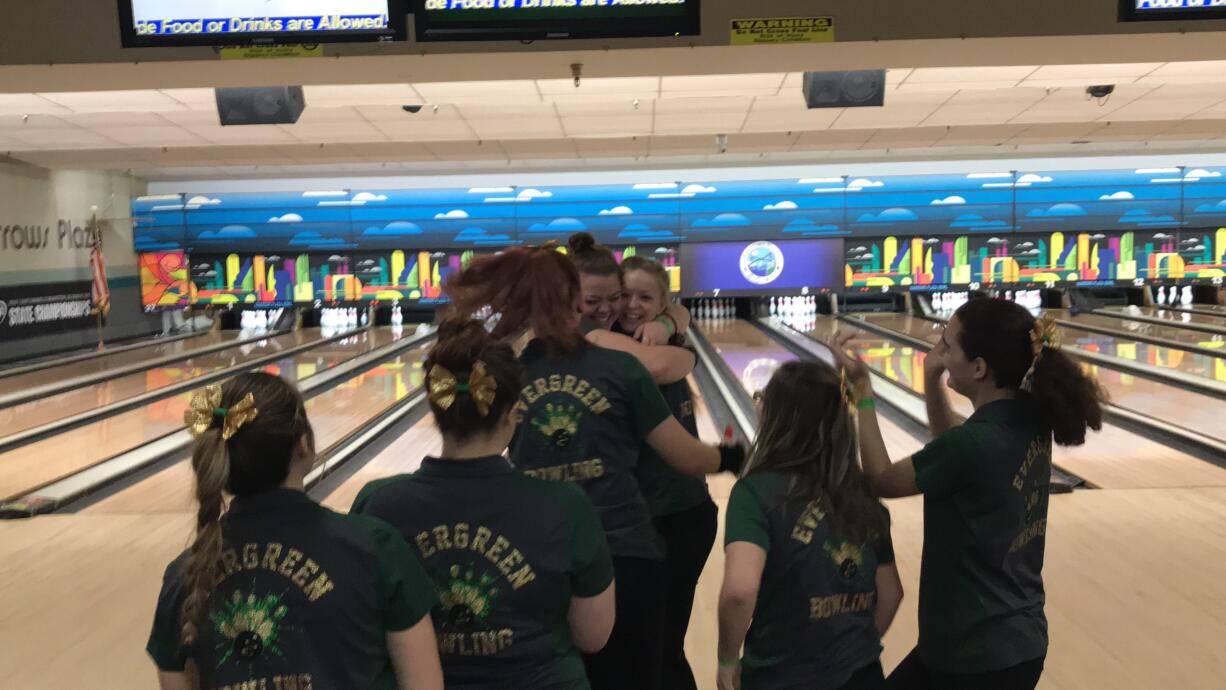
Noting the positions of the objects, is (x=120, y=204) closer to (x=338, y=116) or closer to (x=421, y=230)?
(x=421, y=230)

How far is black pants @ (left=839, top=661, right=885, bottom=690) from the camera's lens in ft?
5.21

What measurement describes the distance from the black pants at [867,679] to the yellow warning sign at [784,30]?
7.83 ft

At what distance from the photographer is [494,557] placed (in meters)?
1.40

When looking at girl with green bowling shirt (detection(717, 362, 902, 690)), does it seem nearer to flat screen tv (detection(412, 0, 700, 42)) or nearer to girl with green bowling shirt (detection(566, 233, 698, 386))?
girl with green bowling shirt (detection(566, 233, 698, 386))

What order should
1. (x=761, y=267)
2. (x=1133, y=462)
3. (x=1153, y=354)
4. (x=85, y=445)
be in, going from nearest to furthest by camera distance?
(x=1133, y=462)
(x=85, y=445)
(x=1153, y=354)
(x=761, y=267)

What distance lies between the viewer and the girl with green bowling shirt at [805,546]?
1576mm

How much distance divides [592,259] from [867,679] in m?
0.90

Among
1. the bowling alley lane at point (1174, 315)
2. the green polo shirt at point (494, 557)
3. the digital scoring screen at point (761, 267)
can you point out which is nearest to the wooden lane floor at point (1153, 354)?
the bowling alley lane at point (1174, 315)

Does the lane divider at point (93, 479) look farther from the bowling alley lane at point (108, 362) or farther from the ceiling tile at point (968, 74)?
the ceiling tile at point (968, 74)

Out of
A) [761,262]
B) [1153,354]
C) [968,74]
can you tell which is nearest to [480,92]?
[968,74]

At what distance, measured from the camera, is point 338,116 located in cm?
733

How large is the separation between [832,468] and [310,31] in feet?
7.72

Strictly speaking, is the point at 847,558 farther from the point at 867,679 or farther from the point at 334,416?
the point at 334,416

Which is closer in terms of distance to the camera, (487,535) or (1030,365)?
(487,535)
